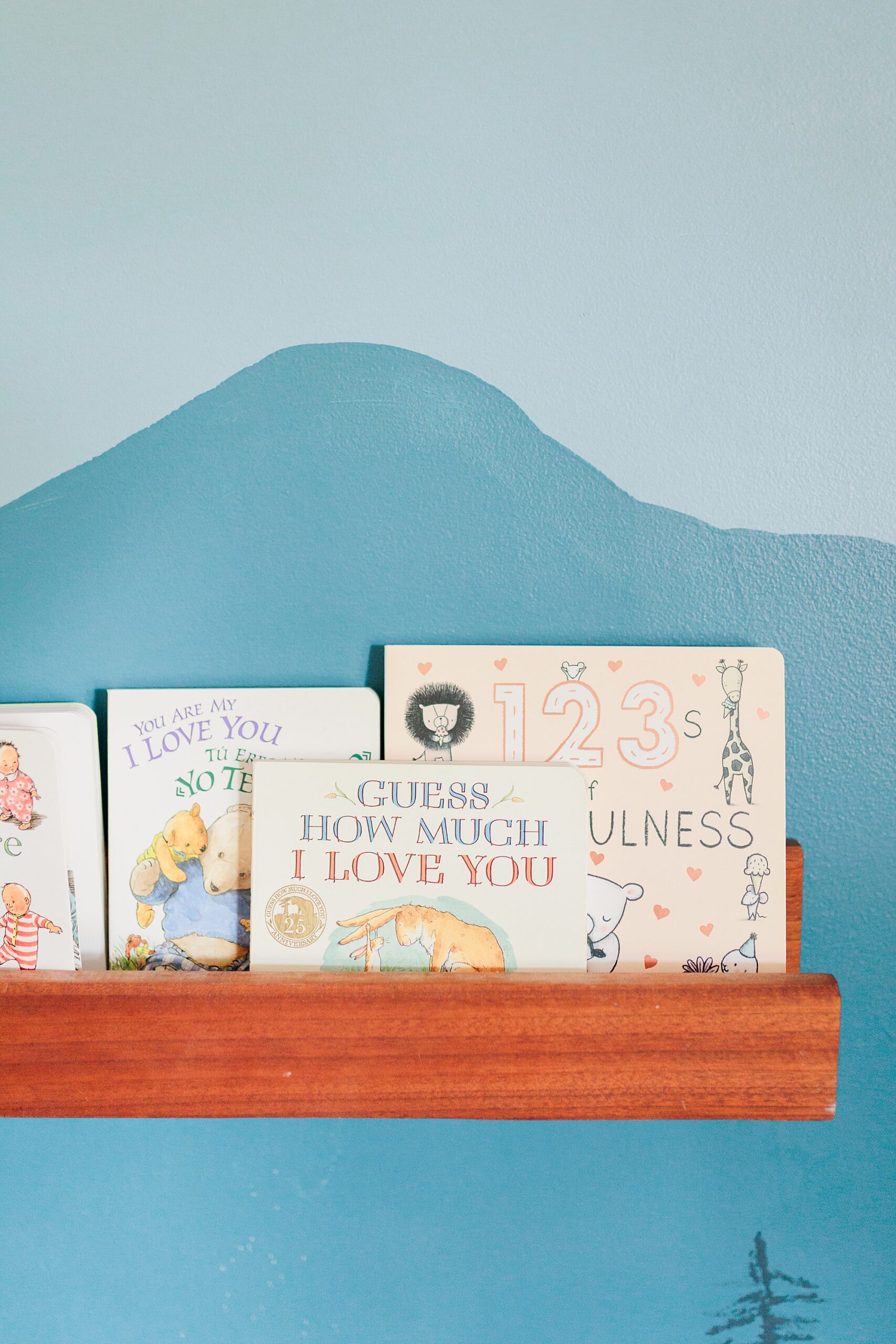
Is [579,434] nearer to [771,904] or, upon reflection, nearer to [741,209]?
[741,209]

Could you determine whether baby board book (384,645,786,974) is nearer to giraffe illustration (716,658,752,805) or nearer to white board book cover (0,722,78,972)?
giraffe illustration (716,658,752,805)

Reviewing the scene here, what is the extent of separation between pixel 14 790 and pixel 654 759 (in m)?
0.56

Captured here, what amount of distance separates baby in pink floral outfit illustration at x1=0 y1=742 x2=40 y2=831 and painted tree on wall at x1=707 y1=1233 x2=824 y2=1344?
80cm

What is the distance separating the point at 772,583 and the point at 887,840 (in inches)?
10.8

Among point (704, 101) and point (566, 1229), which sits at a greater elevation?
point (704, 101)

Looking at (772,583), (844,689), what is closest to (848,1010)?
(844,689)

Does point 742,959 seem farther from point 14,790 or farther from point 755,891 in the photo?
point 14,790

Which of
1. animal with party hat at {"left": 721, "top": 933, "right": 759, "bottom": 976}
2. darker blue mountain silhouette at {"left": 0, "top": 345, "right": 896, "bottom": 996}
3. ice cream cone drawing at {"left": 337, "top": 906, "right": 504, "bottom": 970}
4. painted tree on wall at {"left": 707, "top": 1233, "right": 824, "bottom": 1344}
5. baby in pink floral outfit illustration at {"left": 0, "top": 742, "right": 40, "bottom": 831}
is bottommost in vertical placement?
painted tree on wall at {"left": 707, "top": 1233, "right": 824, "bottom": 1344}

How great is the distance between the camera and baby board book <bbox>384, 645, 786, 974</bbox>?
760 millimetres

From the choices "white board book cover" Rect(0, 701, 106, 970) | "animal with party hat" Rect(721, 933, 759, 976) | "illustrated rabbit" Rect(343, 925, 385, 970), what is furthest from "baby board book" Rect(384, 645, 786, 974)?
"white board book cover" Rect(0, 701, 106, 970)

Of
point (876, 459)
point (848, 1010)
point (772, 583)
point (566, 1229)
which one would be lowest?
point (566, 1229)

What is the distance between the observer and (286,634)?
0.83 metres

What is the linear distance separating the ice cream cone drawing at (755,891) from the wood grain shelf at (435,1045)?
0.07 m

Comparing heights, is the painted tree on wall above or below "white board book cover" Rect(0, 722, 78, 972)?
below
